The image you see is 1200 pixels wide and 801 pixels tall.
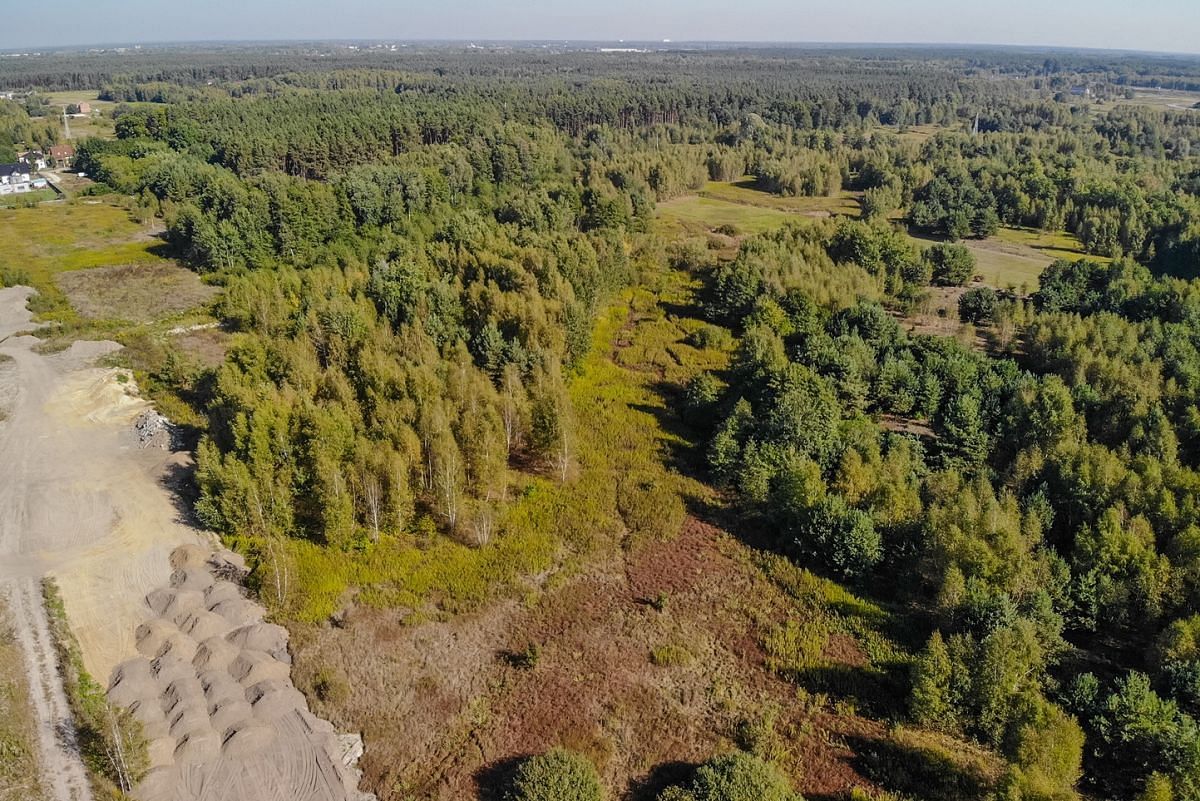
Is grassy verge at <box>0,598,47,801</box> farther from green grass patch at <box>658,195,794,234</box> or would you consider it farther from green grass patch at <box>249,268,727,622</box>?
green grass patch at <box>658,195,794,234</box>

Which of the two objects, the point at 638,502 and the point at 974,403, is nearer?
the point at 638,502

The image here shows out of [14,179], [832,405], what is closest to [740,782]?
[832,405]

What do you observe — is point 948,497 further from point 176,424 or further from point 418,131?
point 418,131

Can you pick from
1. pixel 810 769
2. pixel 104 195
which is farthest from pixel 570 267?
pixel 104 195

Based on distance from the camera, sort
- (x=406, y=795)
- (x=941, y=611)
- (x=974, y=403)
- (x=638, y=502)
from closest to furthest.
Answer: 1. (x=406, y=795)
2. (x=941, y=611)
3. (x=638, y=502)
4. (x=974, y=403)

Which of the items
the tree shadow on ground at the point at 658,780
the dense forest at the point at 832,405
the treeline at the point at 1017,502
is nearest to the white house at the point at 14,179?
the dense forest at the point at 832,405

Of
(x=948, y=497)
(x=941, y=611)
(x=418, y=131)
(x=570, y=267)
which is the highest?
(x=418, y=131)

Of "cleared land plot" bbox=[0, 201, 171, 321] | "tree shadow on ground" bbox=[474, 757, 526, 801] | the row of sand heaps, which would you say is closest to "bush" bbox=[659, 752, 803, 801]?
"tree shadow on ground" bbox=[474, 757, 526, 801]
